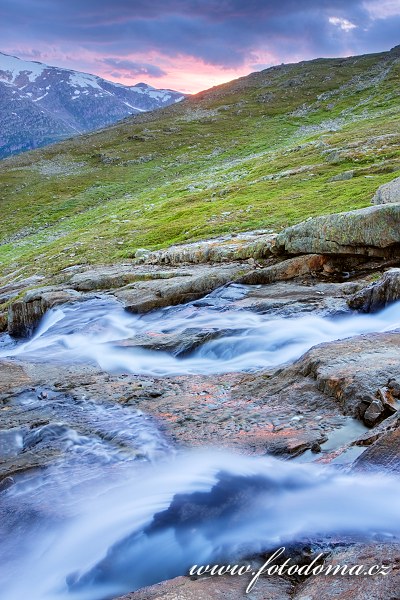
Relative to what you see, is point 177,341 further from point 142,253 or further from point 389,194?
point 142,253

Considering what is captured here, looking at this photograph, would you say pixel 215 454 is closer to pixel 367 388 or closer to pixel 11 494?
pixel 367 388

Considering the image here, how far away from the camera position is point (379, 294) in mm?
12719

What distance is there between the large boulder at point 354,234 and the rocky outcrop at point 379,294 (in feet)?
8.18

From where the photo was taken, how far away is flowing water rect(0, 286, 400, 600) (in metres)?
5.47

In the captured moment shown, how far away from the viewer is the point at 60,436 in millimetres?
8586

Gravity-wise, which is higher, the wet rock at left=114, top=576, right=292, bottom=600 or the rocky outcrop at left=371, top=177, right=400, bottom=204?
the rocky outcrop at left=371, top=177, right=400, bottom=204

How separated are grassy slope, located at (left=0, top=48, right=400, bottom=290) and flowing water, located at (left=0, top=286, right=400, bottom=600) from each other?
16.5 m

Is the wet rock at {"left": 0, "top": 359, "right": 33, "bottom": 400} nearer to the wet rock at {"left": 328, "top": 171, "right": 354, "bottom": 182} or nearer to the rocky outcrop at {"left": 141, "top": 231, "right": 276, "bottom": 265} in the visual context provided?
the rocky outcrop at {"left": 141, "top": 231, "right": 276, "bottom": 265}

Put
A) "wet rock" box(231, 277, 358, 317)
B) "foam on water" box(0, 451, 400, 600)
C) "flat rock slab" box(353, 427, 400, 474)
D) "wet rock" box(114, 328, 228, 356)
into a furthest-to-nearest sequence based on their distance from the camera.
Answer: "wet rock" box(231, 277, 358, 317) → "wet rock" box(114, 328, 228, 356) → "flat rock slab" box(353, 427, 400, 474) → "foam on water" box(0, 451, 400, 600)

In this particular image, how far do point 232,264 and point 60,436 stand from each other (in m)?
11.3

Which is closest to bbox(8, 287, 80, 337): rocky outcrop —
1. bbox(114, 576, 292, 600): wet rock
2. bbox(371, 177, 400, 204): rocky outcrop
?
bbox(371, 177, 400, 204): rocky outcrop

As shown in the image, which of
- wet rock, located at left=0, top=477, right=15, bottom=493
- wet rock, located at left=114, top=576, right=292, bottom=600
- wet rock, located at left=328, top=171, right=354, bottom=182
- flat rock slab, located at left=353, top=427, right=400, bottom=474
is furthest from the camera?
wet rock, located at left=328, top=171, right=354, bottom=182

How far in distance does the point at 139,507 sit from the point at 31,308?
45.3 feet

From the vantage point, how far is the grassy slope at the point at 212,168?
1100 inches
